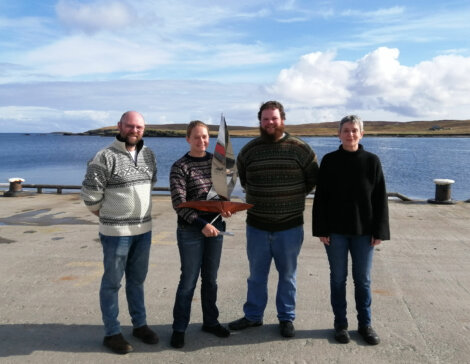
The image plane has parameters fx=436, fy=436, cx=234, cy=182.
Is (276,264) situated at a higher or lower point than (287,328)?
higher

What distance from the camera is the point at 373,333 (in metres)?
3.81

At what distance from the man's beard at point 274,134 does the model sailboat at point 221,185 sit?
355 mm

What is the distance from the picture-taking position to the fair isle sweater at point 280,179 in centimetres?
383

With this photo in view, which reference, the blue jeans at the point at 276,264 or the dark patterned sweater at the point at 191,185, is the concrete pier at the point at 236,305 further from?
the dark patterned sweater at the point at 191,185

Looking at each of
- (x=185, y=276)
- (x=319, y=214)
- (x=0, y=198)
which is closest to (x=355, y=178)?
(x=319, y=214)

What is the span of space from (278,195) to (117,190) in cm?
137

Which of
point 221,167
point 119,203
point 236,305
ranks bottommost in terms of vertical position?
point 236,305

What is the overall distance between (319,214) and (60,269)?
382 centimetres

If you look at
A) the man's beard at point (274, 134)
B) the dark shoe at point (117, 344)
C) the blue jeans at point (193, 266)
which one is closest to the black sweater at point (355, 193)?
the man's beard at point (274, 134)

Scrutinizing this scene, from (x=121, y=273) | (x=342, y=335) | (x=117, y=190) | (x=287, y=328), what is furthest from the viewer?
(x=287, y=328)

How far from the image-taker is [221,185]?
3.60 metres

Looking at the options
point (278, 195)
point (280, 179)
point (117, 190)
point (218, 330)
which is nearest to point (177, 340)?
point (218, 330)

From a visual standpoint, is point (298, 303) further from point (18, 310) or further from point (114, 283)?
point (18, 310)

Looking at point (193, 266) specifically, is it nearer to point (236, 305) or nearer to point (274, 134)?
point (236, 305)
